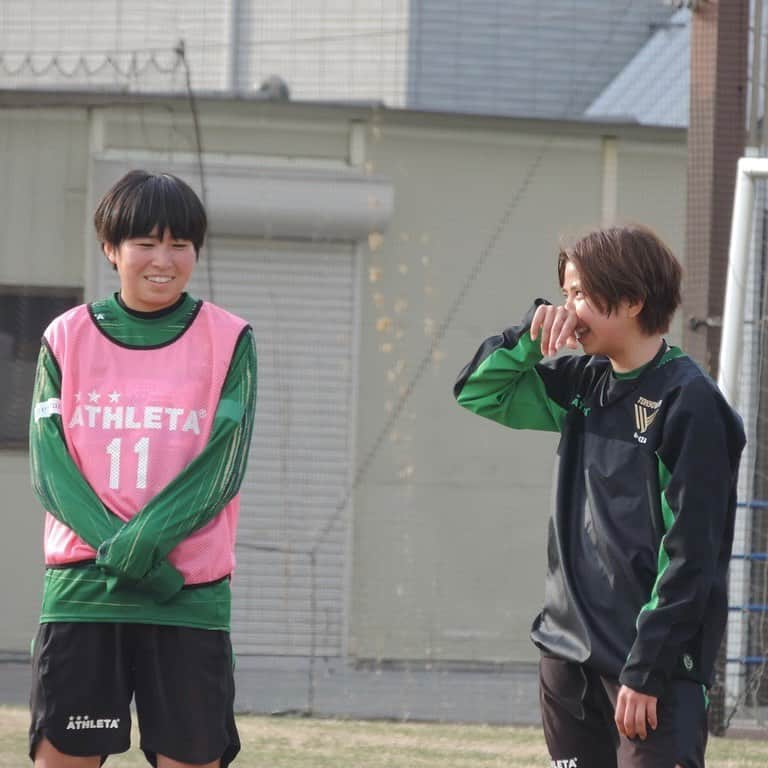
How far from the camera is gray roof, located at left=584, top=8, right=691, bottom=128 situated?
1137cm

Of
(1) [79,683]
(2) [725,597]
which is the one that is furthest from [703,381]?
(1) [79,683]

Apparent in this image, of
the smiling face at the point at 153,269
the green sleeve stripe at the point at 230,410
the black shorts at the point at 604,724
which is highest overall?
the smiling face at the point at 153,269

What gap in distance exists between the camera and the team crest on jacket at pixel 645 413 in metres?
3.14

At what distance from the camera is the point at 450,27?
11656 millimetres

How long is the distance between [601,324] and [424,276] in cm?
755

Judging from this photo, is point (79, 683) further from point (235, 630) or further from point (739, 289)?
point (235, 630)

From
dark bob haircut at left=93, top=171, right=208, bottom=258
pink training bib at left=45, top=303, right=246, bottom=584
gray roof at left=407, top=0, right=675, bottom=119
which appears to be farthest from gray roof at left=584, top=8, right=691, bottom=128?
pink training bib at left=45, top=303, right=246, bottom=584

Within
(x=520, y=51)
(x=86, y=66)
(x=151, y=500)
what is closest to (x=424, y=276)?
(x=520, y=51)

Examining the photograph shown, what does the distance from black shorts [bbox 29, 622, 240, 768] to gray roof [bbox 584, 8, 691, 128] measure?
846 centimetres

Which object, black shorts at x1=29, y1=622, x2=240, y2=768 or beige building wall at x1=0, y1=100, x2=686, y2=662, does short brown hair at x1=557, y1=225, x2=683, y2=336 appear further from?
beige building wall at x1=0, y1=100, x2=686, y2=662

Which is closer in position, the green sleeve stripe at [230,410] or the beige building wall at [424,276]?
the green sleeve stripe at [230,410]

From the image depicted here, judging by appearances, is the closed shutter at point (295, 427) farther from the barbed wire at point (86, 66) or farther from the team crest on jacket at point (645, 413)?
the team crest on jacket at point (645, 413)

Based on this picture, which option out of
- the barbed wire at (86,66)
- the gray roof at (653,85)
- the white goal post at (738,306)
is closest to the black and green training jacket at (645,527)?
the white goal post at (738,306)

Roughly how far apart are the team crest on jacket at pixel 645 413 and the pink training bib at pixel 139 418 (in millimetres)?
885
